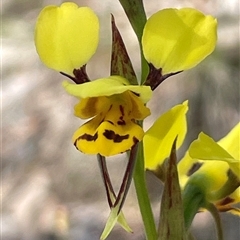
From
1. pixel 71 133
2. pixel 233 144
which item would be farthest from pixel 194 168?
pixel 71 133

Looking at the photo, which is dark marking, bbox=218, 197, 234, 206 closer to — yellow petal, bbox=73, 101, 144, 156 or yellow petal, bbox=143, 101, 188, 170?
yellow petal, bbox=143, 101, 188, 170

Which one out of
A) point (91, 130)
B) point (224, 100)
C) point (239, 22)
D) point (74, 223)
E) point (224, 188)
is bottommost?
point (74, 223)

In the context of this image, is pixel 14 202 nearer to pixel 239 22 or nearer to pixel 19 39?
pixel 19 39

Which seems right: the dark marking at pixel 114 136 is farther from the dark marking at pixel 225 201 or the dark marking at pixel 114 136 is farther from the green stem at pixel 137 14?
the dark marking at pixel 225 201

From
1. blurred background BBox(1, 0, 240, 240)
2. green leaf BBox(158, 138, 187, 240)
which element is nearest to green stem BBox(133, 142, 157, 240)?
green leaf BBox(158, 138, 187, 240)

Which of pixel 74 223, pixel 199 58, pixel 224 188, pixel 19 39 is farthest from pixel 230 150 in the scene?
pixel 19 39

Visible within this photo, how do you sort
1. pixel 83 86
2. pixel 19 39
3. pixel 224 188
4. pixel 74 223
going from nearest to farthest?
pixel 83 86, pixel 224 188, pixel 74 223, pixel 19 39
